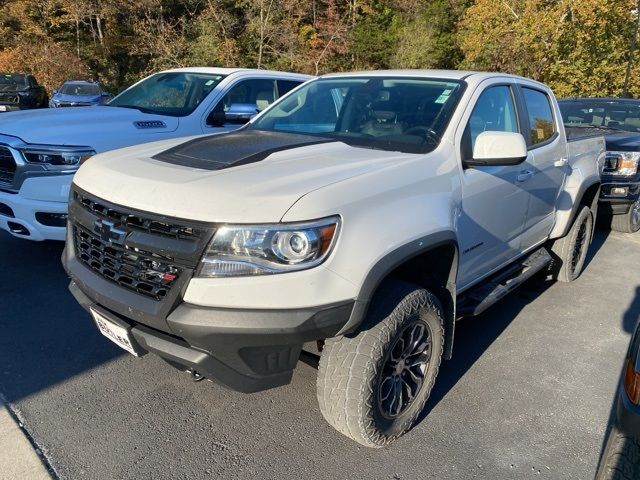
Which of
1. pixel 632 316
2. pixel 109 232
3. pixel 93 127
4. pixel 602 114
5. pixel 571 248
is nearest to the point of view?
pixel 109 232

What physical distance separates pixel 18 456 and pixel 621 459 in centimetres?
264

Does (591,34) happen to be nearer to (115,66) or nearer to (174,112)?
(174,112)

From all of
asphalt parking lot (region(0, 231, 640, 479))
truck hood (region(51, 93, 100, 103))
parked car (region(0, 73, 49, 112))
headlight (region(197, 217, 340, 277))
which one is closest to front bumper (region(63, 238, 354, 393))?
headlight (region(197, 217, 340, 277))

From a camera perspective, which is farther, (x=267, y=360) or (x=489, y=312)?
(x=489, y=312)

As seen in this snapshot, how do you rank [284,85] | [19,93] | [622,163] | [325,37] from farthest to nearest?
[325,37] → [19,93] → [622,163] → [284,85]

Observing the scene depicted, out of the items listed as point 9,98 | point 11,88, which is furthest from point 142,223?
point 11,88

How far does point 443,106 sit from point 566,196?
2037 mm

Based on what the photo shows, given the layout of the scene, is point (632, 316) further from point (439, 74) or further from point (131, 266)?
point (131, 266)

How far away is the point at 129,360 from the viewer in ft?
A: 11.2

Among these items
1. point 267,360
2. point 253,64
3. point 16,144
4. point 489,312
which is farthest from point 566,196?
Result: point 253,64

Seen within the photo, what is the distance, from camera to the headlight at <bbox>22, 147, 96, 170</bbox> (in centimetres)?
435

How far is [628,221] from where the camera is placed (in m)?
7.08

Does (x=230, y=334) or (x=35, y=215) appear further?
(x=35, y=215)

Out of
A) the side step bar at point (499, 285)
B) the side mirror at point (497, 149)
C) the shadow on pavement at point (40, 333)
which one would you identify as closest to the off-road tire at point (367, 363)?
the side step bar at point (499, 285)
